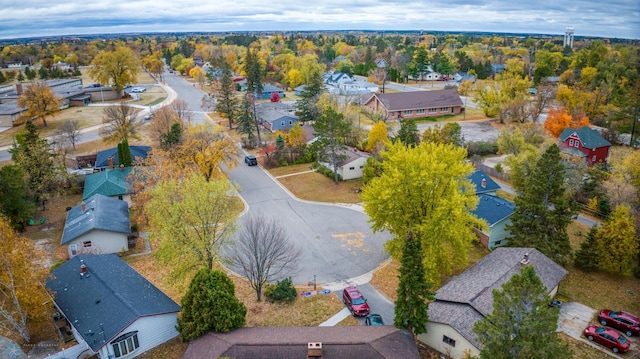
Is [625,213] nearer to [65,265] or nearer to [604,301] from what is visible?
[604,301]

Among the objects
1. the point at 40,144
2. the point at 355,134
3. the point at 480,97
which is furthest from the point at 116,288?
the point at 480,97

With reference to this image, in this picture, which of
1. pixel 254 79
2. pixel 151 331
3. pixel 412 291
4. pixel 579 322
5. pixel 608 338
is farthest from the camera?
pixel 254 79

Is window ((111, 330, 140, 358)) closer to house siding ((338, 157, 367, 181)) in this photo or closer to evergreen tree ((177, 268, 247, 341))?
evergreen tree ((177, 268, 247, 341))

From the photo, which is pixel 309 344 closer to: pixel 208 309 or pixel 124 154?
pixel 208 309

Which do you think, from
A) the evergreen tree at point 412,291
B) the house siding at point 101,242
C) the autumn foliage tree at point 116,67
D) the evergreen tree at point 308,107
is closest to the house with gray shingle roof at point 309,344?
the evergreen tree at point 412,291

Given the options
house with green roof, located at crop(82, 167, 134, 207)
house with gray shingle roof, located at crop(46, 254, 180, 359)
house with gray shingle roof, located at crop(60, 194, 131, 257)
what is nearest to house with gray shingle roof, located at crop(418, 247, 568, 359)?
house with gray shingle roof, located at crop(46, 254, 180, 359)

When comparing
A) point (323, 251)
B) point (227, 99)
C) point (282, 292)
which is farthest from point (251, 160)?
point (282, 292)

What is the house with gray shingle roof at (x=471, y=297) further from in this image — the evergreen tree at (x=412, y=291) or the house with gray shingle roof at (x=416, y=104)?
the house with gray shingle roof at (x=416, y=104)
